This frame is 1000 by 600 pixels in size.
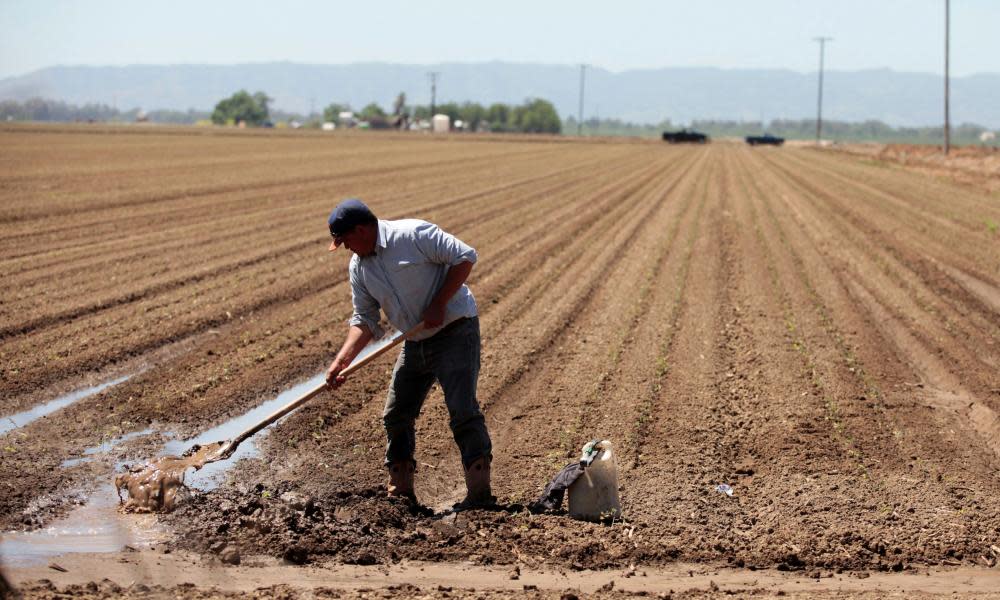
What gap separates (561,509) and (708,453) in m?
1.49

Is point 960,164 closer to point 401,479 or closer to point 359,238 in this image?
point 401,479

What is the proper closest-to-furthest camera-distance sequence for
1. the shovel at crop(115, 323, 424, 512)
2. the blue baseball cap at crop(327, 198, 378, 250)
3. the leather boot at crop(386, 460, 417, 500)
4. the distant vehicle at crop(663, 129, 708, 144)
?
the blue baseball cap at crop(327, 198, 378, 250), the shovel at crop(115, 323, 424, 512), the leather boot at crop(386, 460, 417, 500), the distant vehicle at crop(663, 129, 708, 144)

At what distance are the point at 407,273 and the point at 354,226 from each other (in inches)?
16.1

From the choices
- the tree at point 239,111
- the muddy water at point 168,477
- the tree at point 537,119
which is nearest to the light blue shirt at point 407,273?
the muddy water at point 168,477

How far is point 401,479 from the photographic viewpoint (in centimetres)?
614

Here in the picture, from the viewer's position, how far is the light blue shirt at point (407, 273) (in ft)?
18.3

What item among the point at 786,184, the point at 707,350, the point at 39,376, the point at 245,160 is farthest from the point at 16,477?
the point at 245,160

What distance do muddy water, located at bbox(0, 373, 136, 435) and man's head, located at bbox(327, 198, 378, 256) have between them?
3.46 m

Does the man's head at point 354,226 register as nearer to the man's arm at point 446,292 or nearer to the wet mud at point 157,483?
the man's arm at point 446,292

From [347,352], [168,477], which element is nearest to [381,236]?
[347,352]

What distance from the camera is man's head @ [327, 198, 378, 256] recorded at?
536 centimetres

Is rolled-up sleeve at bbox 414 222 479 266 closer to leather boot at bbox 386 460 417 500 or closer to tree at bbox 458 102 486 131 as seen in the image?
leather boot at bbox 386 460 417 500

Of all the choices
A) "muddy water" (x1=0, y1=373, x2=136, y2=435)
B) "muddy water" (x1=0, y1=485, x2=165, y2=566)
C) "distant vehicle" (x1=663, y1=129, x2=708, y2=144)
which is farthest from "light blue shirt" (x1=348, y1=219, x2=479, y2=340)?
"distant vehicle" (x1=663, y1=129, x2=708, y2=144)

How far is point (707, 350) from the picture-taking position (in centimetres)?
1003
